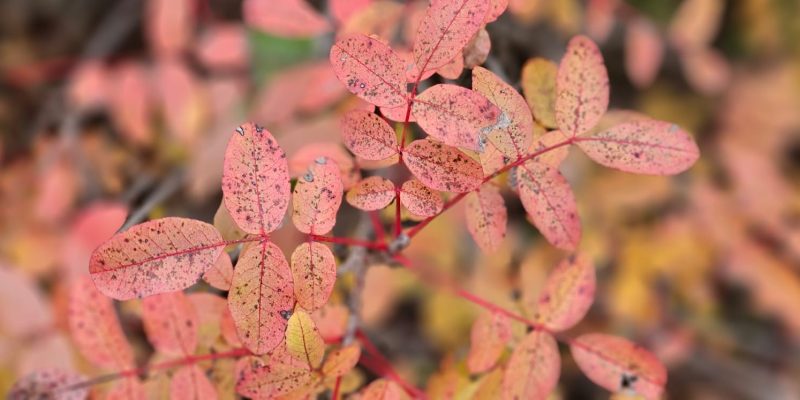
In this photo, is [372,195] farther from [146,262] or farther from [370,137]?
[146,262]

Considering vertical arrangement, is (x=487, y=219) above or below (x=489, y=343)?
above

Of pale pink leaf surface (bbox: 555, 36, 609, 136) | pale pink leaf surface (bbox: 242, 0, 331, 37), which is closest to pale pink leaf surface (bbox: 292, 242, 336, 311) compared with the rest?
pale pink leaf surface (bbox: 555, 36, 609, 136)

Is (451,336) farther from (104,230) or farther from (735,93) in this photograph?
(735,93)

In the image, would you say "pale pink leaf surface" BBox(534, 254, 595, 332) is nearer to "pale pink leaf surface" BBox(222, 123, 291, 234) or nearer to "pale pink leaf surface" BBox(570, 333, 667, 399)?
"pale pink leaf surface" BBox(570, 333, 667, 399)

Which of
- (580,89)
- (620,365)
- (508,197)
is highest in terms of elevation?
(580,89)

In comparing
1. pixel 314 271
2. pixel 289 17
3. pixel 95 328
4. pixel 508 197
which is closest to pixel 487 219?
pixel 314 271

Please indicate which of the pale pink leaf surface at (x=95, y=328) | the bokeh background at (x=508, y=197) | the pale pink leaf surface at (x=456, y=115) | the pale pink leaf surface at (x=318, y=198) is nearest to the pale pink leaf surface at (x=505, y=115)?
the pale pink leaf surface at (x=456, y=115)

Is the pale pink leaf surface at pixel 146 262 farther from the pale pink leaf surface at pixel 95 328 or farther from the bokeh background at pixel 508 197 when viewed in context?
the bokeh background at pixel 508 197
